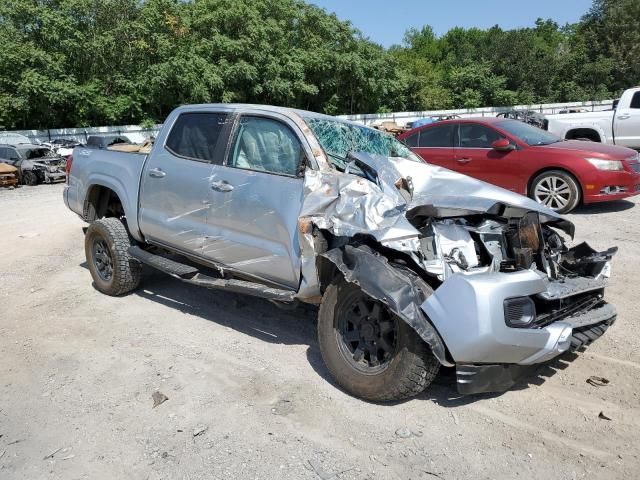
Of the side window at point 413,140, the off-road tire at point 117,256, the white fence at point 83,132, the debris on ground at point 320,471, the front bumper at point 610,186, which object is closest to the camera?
the debris on ground at point 320,471

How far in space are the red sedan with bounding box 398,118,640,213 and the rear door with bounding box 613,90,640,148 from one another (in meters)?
4.02

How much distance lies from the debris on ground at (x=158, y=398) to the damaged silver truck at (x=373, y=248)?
0.95 m

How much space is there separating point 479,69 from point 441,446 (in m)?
52.4

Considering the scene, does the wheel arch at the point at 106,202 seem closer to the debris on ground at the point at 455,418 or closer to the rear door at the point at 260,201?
the rear door at the point at 260,201

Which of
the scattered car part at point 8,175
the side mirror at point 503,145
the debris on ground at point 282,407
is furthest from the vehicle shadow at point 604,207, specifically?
the scattered car part at point 8,175

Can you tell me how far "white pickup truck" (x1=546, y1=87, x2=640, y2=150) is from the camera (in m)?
12.4

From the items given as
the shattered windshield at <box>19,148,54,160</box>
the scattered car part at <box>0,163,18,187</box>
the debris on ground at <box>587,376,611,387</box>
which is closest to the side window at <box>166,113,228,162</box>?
the debris on ground at <box>587,376,611,387</box>

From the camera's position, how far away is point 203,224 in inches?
187

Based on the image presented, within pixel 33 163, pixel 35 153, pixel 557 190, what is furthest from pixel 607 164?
pixel 35 153

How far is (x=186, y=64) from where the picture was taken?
32.9 m

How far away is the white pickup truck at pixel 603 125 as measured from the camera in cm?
1236

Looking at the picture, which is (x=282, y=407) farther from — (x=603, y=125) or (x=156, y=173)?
(x=603, y=125)

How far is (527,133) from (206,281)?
271 inches

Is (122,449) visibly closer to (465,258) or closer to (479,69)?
(465,258)
